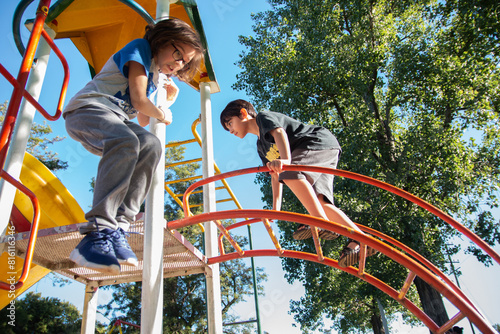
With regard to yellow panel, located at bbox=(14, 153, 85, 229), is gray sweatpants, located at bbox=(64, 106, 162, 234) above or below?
below

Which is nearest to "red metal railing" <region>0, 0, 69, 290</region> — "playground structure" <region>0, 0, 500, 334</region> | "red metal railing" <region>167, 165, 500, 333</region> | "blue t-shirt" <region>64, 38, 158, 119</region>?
"playground structure" <region>0, 0, 500, 334</region>

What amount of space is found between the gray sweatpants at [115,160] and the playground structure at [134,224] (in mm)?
260

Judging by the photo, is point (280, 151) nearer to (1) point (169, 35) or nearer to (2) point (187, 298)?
(1) point (169, 35)

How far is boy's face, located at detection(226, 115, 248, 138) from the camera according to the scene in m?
2.87

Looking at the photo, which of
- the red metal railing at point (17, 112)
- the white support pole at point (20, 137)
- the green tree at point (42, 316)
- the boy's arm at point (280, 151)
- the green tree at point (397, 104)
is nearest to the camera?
the red metal railing at point (17, 112)

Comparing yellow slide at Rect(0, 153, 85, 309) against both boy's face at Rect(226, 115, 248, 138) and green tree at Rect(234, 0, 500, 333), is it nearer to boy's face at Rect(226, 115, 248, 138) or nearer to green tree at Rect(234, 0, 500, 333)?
boy's face at Rect(226, 115, 248, 138)

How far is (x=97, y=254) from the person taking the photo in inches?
47.8

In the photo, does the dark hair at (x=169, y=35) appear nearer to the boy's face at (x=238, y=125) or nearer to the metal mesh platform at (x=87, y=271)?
the metal mesh platform at (x=87, y=271)

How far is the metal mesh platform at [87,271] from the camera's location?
2.02 meters

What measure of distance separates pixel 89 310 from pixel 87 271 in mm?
392

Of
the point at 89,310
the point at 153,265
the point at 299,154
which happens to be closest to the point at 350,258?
the point at 299,154

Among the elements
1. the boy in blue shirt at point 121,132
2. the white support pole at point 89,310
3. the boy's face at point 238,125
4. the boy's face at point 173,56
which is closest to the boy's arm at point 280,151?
the boy's face at point 238,125

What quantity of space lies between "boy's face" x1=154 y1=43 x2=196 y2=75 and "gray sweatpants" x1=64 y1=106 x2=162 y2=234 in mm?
341

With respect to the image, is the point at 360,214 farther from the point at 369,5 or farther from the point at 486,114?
the point at 369,5
